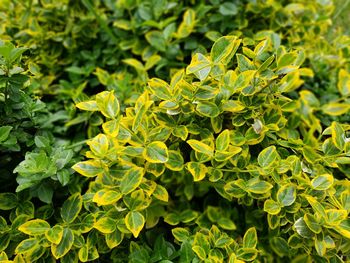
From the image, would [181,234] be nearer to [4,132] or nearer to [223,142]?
[223,142]

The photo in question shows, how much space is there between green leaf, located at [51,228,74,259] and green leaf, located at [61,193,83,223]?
54mm

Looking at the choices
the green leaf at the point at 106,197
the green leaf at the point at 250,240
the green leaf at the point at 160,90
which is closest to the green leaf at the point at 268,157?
the green leaf at the point at 250,240

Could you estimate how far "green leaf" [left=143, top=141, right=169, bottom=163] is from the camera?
4.14 feet

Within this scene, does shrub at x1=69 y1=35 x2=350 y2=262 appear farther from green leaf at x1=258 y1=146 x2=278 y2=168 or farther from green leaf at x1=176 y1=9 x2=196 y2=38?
green leaf at x1=176 y1=9 x2=196 y2=38

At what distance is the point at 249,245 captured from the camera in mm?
1382

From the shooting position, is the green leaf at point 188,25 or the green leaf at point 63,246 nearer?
the green leaf at point 63,246

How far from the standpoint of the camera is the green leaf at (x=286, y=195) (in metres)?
1.30

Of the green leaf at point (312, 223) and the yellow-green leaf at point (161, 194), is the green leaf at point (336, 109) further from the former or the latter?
the yellow-green leaf at point (161, 194)

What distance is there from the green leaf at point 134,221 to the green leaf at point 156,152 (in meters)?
0.17

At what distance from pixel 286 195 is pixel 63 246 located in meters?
0.71

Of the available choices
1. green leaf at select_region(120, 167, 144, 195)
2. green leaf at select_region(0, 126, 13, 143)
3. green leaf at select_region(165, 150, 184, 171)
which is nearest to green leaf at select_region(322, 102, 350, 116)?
green leaf at select_region(165, 150, 184, 171)

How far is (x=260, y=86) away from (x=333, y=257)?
58 centimetres

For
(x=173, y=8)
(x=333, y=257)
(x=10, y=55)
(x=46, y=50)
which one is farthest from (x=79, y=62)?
(x=333, y=257)

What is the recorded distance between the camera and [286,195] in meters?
1.31
